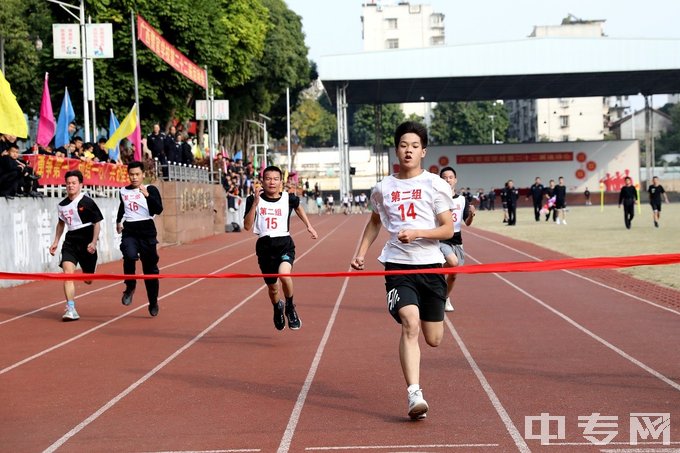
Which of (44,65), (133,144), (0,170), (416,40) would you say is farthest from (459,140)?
(0,170)

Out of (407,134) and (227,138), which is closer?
(407,134)

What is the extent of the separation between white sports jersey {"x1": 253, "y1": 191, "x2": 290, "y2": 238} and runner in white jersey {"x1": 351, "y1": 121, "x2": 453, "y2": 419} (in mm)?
3699

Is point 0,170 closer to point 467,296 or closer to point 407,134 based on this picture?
point 467,296

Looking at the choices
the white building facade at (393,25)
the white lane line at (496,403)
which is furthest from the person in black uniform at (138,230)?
the white building facade at (393,25)

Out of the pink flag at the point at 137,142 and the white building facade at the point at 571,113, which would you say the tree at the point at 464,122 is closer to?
the white building facade at the point at 571,113

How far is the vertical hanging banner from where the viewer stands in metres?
28.2

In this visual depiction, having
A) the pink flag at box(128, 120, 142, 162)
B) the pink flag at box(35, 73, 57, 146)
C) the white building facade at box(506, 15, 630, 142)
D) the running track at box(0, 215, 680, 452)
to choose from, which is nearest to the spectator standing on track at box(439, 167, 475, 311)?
the running track at box(0, 215, 680, 452)

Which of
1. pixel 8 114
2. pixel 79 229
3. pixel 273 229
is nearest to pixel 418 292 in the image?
pixel 273 229

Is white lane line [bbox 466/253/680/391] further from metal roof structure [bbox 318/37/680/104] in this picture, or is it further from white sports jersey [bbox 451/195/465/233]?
metal roof structure [bbox 318/37/680/104]

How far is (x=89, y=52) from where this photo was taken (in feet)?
94.6

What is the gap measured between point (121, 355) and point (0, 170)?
882cm

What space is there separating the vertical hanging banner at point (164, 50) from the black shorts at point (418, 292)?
73.2ft

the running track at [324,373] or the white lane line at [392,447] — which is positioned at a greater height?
the white lane line at [392,447]

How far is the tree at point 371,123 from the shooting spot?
116312 millimetres
